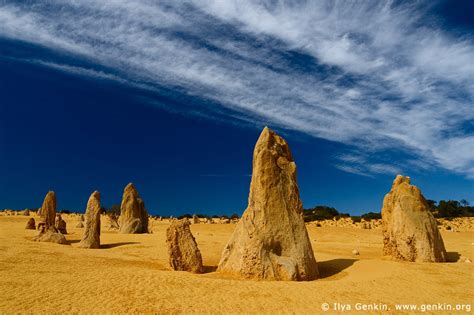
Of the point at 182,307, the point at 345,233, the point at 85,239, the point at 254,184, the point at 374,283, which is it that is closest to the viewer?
the point at 182,307

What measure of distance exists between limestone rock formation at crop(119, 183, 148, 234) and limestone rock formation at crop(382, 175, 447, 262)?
18450 millimetres

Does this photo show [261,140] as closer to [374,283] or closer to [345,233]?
[374,283]

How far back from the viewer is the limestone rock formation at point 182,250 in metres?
13.5

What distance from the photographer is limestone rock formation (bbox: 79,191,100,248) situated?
1956 centimetres

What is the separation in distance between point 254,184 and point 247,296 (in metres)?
4.49

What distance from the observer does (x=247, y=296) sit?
31.9 feet

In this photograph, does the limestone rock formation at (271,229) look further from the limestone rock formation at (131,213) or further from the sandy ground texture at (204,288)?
the limestone rock formation at (131,213)

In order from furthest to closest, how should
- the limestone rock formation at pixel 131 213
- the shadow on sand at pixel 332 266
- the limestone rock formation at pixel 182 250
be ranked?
the limestone rock formation at pixel 131 213, the shadow on sand at pixel 332 266, the limestone rock formation at pixel 182 250

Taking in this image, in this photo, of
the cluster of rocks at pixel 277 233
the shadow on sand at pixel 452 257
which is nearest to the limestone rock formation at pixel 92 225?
the cluster of rocks at pixel 277 233

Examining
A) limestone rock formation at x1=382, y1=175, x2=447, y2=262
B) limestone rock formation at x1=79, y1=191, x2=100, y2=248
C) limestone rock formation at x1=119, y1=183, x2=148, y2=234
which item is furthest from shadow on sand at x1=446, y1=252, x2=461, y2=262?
limestone rock formation at x1=119, y1=183, x2=148, y2=234

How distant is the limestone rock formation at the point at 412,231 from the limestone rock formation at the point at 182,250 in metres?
8.78

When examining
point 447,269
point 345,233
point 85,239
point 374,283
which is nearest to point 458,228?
point 345,233

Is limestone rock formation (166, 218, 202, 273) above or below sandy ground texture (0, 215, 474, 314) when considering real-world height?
above

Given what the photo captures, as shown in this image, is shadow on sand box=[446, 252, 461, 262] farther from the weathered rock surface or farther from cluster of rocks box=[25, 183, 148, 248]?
the weathered rock surface
